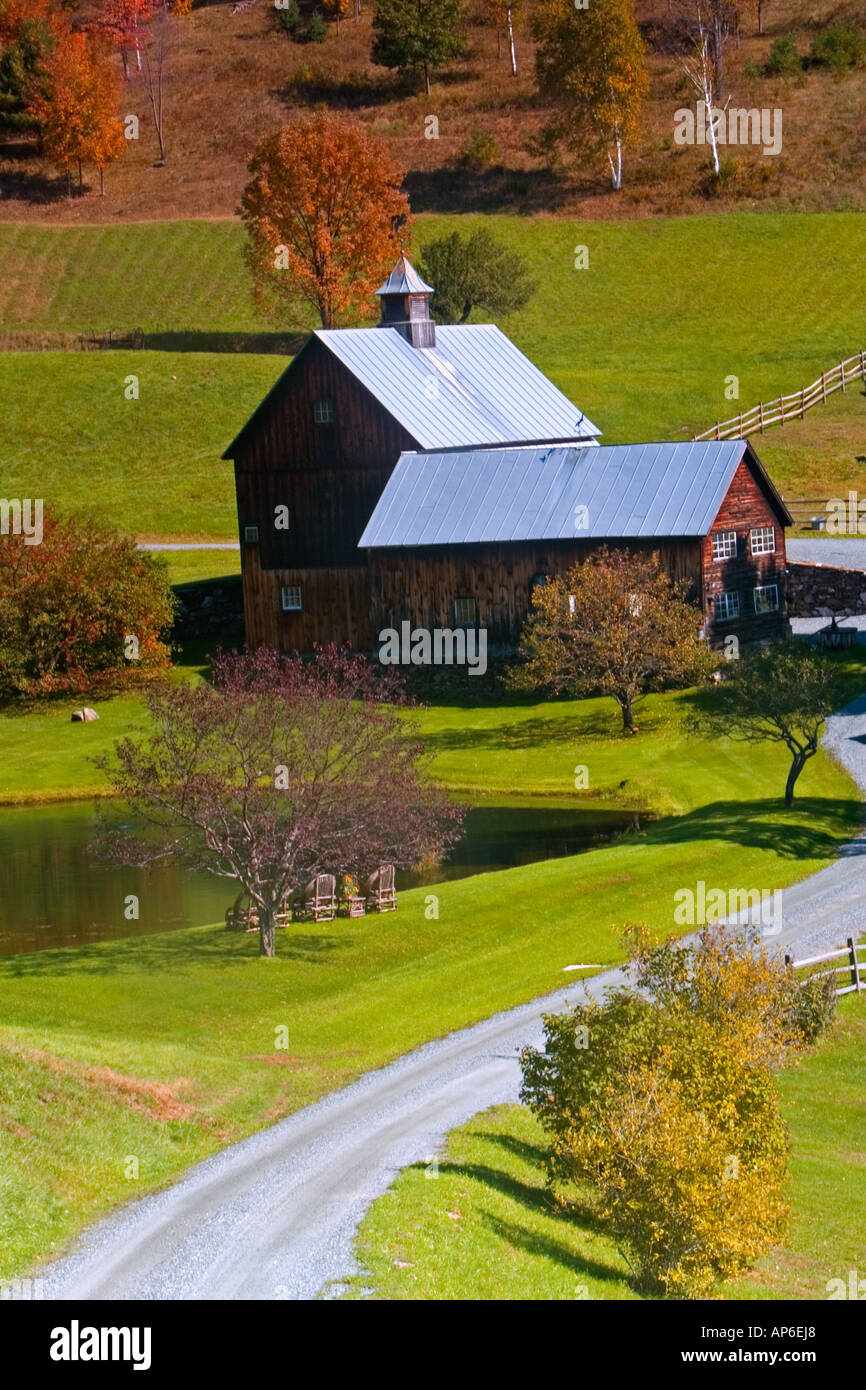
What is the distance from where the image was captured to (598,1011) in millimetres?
21625

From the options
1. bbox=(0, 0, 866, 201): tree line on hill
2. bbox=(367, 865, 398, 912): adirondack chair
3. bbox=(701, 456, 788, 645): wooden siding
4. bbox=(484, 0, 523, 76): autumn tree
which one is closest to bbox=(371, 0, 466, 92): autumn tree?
bbox=(0, 0, 866, 201): tree line on hill

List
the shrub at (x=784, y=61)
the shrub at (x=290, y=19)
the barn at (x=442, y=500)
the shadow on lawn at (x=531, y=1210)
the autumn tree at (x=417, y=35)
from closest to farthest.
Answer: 1. the shadow on lawn at (x=531, y=1210)
2. the barn at (x=442, y=500)
3. the shrub at (x=784, y=61)
4. the autumn tree at (x=417, y=35)
5. the shrub at (x=290, y=19)

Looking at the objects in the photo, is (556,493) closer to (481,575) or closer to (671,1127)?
(481,575)

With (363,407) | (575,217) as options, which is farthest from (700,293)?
(363,407)

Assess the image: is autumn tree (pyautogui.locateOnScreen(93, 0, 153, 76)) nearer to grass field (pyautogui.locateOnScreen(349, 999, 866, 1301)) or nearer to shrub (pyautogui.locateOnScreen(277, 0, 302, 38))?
shrub (pyautogui.locateOnScreen(277, 0, 302, 38))

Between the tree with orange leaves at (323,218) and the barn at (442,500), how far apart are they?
22576 millimetres

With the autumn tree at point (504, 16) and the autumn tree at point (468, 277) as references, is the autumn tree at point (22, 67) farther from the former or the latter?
the autumn tree at point (468, 277)

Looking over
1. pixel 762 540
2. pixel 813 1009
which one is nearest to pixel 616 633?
pixel 762 540

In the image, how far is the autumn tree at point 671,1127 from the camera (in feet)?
63.8

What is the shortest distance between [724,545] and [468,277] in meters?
39.5

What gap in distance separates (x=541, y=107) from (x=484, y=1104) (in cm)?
10426

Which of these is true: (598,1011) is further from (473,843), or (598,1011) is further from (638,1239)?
(473,843)

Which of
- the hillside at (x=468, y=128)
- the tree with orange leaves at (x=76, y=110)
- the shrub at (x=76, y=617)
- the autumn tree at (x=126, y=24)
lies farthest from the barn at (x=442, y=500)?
the autumn tree at (x=126, y=24)

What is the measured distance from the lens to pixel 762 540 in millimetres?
55062
